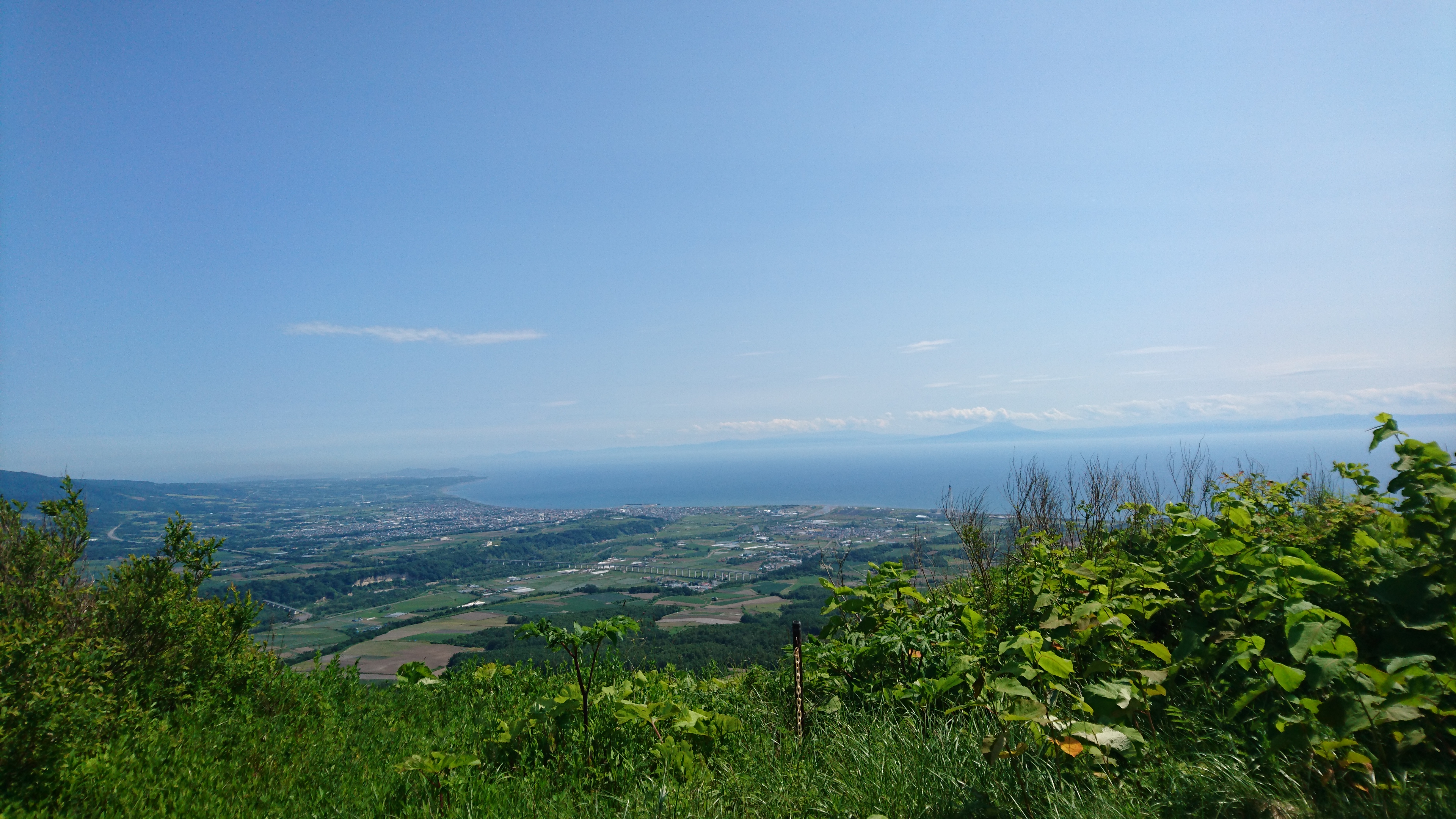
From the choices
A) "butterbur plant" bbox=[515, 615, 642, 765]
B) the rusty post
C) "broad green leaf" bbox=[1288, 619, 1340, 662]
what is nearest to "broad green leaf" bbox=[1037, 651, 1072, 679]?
"broad green leaf" bbox=[1288, 619, 1340, 662]

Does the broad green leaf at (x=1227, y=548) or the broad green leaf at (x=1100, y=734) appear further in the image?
the broad green leaf at (x=1227, y=548)

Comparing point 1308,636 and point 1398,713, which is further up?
point 1308,636

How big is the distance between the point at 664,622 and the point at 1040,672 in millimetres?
15045

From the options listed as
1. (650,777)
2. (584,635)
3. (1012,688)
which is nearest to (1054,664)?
(1012,688)

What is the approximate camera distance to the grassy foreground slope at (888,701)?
200 centimetres

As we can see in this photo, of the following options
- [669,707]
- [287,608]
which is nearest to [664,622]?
[669,707]

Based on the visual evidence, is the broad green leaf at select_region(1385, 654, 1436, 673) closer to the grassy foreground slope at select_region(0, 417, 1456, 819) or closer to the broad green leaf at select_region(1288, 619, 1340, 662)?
the grassy foreground slope at select_region(0, 417, 1456, 819)

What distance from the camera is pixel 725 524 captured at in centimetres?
6681

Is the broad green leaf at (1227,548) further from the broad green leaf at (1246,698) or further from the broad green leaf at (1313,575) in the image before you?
the broad green leaf at (1246,698)

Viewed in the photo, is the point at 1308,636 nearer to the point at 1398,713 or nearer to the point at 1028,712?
the point at 1398,713

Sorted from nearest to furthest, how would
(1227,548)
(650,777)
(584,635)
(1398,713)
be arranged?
1. (1398,713)
2. (1227,548)
3. (650,777)
4. (584,635)

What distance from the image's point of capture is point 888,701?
362 cm

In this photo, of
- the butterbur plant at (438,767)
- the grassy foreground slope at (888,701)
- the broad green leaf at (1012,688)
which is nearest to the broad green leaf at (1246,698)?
the grassy foreground slope at (888,701)

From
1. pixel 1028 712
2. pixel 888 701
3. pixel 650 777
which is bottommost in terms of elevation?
pixel 650 777
